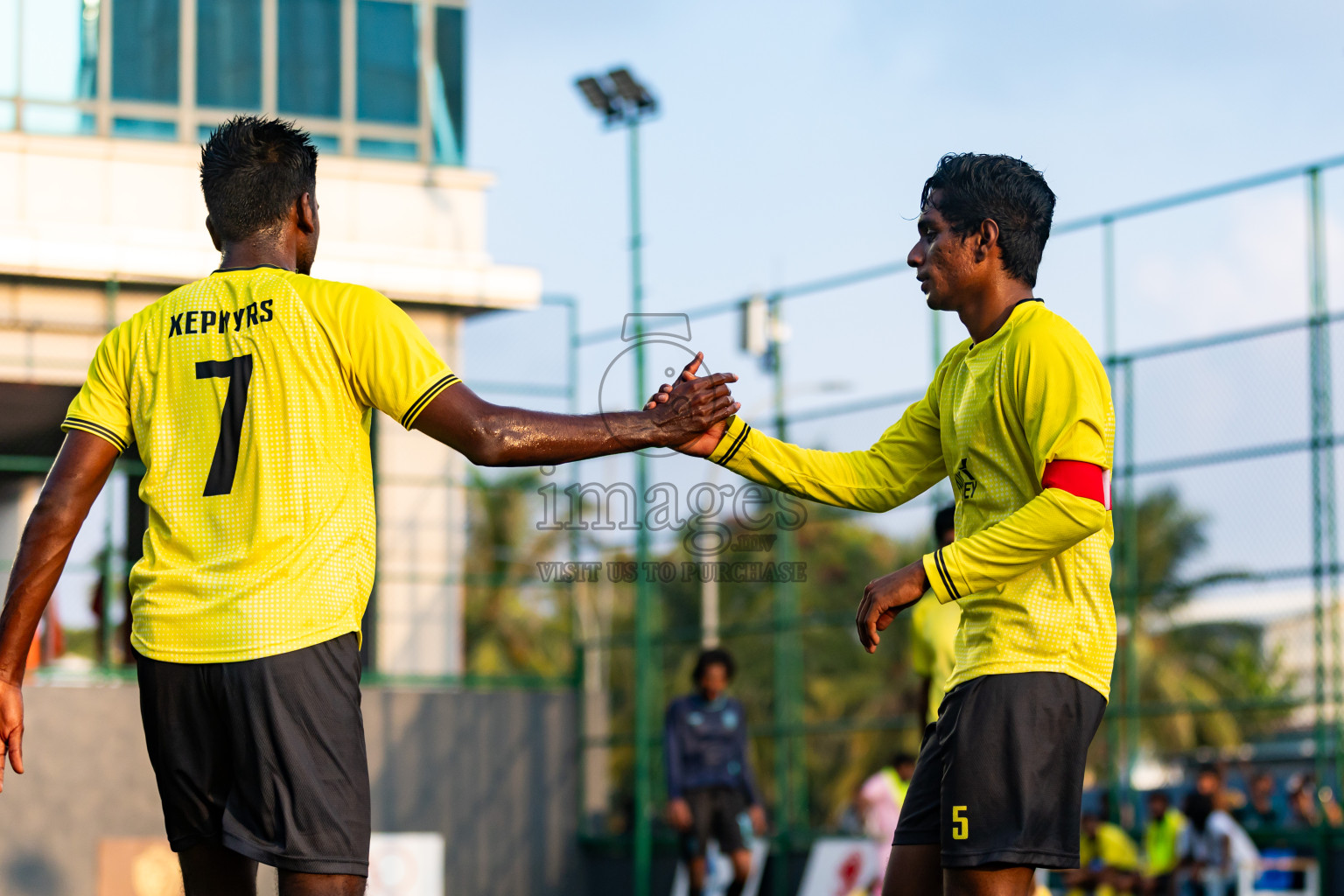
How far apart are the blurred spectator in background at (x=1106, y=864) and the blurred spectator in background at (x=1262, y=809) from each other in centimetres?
75

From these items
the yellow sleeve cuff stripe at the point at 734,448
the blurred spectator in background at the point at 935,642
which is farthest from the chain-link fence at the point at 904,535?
the yellow sleeve cuff stripe at the point at 734,448

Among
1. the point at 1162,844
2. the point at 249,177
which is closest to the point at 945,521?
the point at 249,177

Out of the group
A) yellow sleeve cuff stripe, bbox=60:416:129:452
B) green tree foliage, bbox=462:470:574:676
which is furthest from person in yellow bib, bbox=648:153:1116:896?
green tree foliage, bbox=462:470:574:676

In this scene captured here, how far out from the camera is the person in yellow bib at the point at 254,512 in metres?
3.56

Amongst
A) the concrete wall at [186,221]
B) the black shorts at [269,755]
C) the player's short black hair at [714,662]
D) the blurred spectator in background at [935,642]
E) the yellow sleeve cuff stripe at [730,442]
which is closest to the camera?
the black shorts at [269,755]

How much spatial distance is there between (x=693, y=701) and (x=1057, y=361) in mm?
8625

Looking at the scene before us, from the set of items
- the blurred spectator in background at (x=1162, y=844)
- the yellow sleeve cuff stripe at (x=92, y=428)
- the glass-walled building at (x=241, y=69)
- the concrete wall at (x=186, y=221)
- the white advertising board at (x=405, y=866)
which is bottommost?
the white advertising board at (x=405, y=866)

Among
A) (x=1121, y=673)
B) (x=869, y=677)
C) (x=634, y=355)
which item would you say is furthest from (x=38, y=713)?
(x=869, y=677)

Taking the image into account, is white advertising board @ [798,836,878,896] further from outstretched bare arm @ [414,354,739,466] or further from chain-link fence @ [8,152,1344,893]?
outstretched bare arm @ [414,354,739,466]

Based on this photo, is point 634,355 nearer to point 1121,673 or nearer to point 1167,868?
point 1121,673

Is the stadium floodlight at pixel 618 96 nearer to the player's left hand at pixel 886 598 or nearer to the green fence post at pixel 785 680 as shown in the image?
the green fence post at pixel 785 680

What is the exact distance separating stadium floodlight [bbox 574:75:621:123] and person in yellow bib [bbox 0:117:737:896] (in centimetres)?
1390

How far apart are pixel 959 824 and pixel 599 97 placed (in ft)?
47.3

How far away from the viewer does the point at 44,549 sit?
379cm
